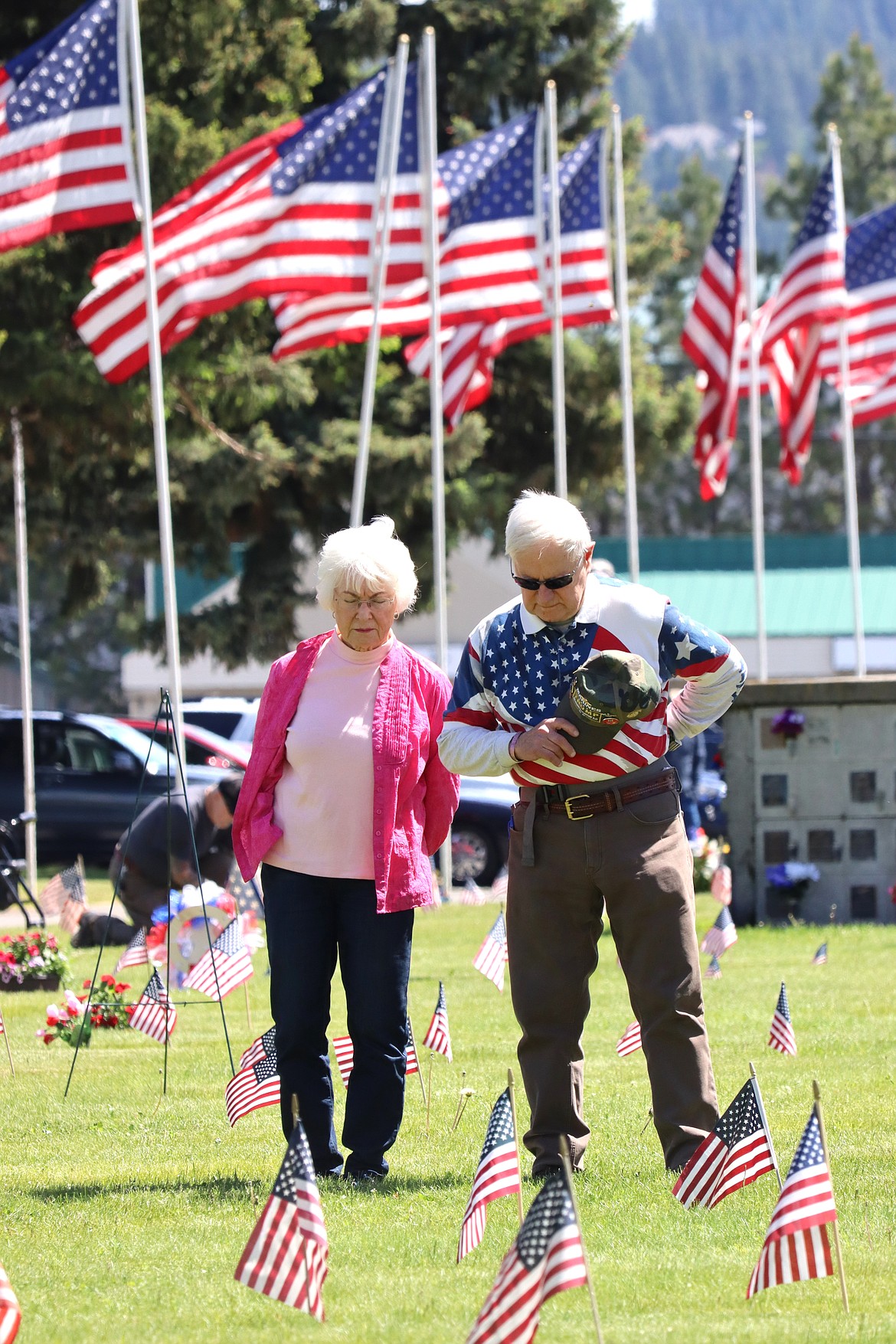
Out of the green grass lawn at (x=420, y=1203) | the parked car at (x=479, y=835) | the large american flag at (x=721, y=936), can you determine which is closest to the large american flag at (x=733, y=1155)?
the green grass lawn at (x=420, y=1203)

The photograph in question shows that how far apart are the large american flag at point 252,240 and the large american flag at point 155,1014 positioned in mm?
6787

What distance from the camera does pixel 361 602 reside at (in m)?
5.51

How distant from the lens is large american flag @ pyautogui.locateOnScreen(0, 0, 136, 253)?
1262cm

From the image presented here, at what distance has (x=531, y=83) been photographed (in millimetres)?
29531

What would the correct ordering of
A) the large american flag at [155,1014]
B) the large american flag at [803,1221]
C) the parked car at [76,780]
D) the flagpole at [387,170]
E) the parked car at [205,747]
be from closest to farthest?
the large american flag at [803,1221] → the large american flag at [155,1014] → the flagpole at [387,170] → the parked car at [205,747] → the parked car at [76,780]

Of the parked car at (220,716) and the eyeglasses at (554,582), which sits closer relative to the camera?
the eyeglasses at (554,582)

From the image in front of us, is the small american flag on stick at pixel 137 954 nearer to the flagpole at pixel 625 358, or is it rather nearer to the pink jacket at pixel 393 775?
the pink jacket at pixel 393 775

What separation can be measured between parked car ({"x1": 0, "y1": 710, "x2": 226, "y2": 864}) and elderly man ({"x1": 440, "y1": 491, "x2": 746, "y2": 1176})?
1433 centimetres

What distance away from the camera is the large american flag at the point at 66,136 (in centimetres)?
1262

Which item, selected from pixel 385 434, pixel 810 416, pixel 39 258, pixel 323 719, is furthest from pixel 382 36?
pixel 323 719

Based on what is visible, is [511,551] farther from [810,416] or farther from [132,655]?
[132,655]

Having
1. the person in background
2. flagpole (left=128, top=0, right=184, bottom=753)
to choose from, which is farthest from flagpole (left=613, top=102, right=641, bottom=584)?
the person in background

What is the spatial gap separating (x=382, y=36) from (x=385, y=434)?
5.96 m

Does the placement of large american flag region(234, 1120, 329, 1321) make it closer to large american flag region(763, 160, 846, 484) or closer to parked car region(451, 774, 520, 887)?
parked car region(451, 774, 520, 887)
